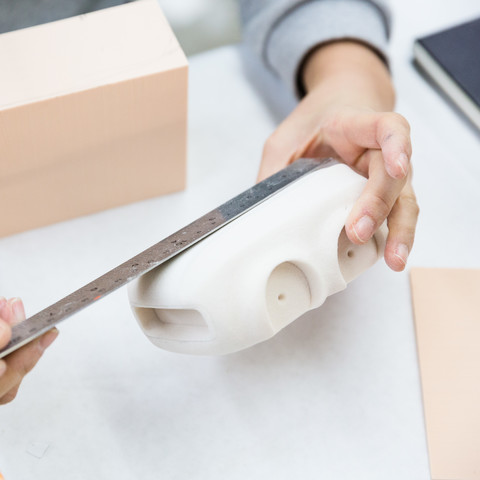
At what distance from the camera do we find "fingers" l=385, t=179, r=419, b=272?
0.54 metres

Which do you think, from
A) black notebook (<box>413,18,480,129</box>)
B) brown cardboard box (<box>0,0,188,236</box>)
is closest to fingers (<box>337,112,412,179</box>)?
brown cardboard box (<box>0,0,188,236</box>)

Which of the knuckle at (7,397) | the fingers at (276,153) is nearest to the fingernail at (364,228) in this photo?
the fingers at (276,153)

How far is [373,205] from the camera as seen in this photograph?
1.69 feet

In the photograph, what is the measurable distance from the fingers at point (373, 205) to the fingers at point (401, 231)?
28 mm

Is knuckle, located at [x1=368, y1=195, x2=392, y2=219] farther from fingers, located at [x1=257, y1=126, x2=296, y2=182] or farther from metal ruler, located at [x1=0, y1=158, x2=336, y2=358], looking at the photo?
fingers, located at [x1=257, y1=126, x2=296, y2=182]

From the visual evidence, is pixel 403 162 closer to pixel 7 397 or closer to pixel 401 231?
pixel 401 231

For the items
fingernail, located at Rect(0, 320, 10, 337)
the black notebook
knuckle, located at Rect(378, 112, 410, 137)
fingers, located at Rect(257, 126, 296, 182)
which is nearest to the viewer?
fingernail, located at Rect(0, 320, 10, 337)

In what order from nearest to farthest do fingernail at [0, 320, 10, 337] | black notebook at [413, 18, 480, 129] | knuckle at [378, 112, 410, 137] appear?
1. fingernail at [0, 320, 10, 337]
2. knuckle at [378, 112, 410, 137]
3. black notebook at [413, 18, 480, 129]

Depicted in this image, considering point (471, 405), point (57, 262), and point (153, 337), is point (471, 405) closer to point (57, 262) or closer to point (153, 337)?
point (153, 337)

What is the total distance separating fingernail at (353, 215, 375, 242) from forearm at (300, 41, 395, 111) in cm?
20

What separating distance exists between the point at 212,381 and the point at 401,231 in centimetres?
24

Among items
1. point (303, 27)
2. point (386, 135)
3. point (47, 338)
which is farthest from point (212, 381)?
point (303, 27)

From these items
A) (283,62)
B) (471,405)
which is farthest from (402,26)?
(471,405)

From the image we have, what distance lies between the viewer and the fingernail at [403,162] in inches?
20.2
